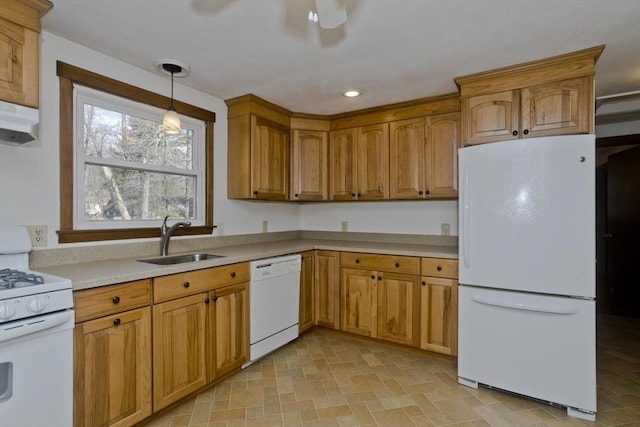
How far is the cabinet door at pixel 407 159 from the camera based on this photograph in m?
2.89

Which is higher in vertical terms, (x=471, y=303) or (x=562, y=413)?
(x=471, y=303)

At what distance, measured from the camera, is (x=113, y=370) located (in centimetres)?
164

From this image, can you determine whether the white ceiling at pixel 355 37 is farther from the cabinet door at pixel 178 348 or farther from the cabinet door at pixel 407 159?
the cabinet door at pixel 178 348

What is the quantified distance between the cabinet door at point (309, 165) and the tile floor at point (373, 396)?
1539 mm

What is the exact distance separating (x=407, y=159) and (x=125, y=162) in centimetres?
231

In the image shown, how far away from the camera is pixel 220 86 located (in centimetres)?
262

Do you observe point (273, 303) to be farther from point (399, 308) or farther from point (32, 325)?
point (32, 325)

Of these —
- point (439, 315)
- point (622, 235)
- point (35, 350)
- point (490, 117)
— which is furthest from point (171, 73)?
point (622, 235)

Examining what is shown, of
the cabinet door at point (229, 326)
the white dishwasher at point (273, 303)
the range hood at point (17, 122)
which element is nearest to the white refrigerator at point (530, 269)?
the white dishwasher at point (273, 303)

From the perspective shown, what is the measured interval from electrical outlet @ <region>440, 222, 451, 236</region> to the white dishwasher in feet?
4.67

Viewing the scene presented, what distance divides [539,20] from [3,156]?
9.64 feet

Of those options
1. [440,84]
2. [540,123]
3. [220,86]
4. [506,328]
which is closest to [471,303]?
[506,328]

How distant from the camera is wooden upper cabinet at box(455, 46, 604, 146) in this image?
2043mm

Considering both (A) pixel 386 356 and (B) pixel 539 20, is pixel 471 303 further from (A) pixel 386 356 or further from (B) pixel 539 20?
(B) pixel 539 20
